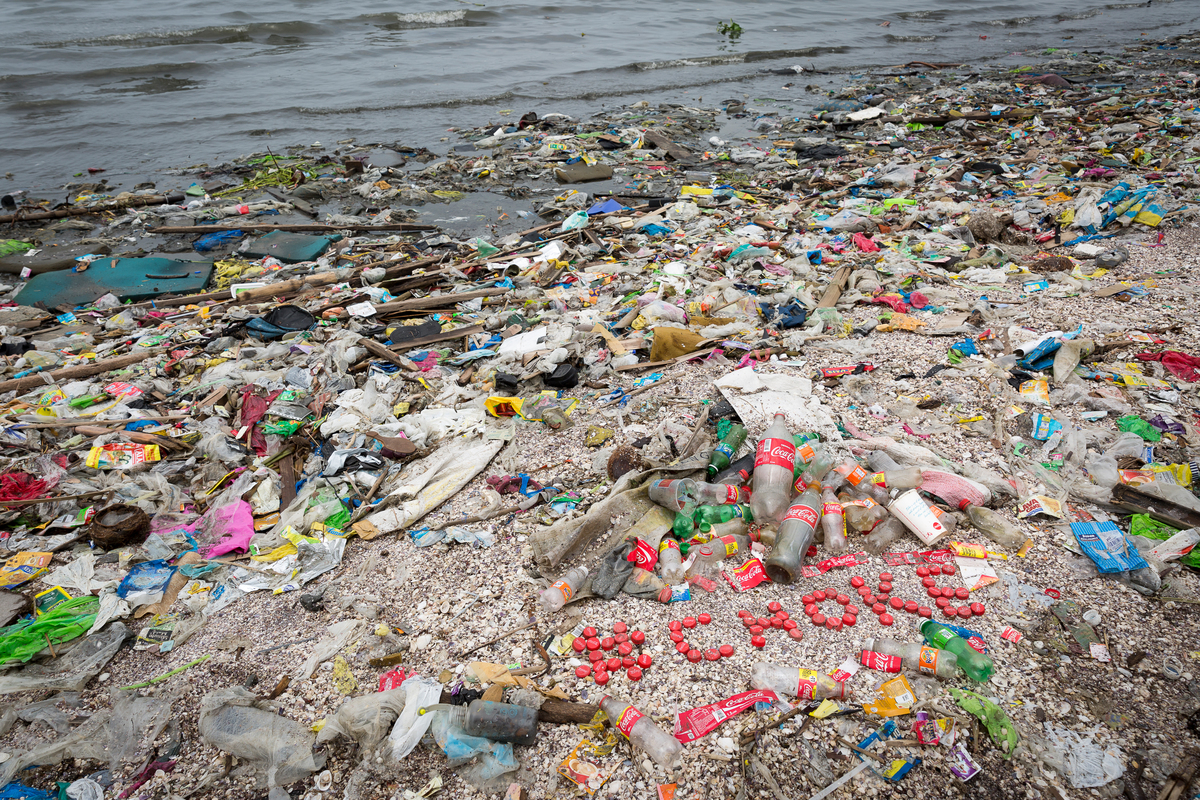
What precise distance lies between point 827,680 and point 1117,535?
1.79m

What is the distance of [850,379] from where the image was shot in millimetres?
4621

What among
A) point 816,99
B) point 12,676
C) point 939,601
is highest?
point 816,99

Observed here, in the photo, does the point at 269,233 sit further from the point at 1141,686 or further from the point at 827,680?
the point at 1141,686

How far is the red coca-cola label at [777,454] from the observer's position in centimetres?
340

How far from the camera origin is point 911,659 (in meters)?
2.64

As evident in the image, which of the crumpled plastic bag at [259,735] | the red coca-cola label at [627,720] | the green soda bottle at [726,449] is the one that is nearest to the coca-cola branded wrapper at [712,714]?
the red coca-cola label at [627,720]

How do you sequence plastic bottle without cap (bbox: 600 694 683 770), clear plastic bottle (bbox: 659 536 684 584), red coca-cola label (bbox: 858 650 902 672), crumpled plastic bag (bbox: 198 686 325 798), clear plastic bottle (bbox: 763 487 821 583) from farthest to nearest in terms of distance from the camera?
clear plastic bottle (bbox: 659 536 684 584)
clear plastic bottle (bbox: 763 487 821 583)
red coca-cola label (bbox: 858 650 902 672)
crumpled plastic bag (bbox: 198 686 325 798)
plastic bottle without cap (bbox: 600 694 683 770)

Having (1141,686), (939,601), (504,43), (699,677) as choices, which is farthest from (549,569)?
(504,43)

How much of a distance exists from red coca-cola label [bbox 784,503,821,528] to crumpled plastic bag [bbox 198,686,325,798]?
242 centimetres

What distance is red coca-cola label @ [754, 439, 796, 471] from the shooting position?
340 centimetres

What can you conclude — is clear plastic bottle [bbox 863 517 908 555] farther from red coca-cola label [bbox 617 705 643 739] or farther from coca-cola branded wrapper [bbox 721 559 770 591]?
red coca-cola label [bbox 617 705 643 739]

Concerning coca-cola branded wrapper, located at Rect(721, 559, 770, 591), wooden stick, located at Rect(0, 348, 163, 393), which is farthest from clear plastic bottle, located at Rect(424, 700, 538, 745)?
wooden stick, located at Rect(0, 348, 163, 393)

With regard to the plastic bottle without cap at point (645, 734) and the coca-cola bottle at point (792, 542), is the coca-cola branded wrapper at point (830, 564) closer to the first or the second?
the coca-cola bottle at point (792, 542)

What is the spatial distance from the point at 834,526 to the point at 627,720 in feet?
4.95
